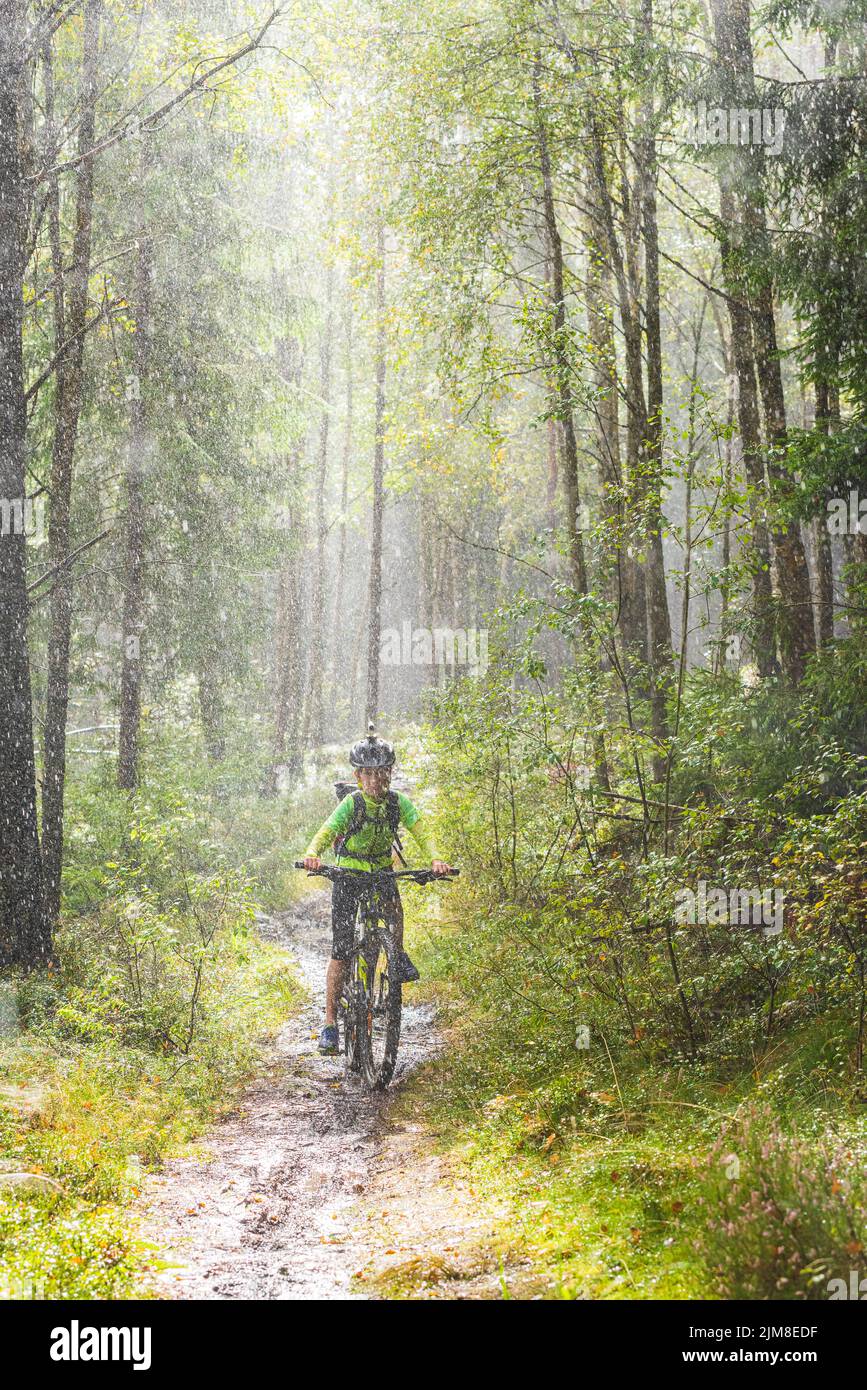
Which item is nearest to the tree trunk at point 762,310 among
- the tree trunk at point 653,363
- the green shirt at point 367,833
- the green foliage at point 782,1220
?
the tree trunk at point 653,363

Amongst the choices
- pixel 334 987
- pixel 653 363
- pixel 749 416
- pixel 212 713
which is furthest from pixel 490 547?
pixel 212 713

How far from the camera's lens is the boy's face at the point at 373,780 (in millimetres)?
7336

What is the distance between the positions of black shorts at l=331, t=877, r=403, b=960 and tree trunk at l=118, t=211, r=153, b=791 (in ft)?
26.6

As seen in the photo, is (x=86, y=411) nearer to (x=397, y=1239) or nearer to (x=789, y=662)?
(x=789, y=662)

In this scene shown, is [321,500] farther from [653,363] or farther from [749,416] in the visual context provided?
[749,416]

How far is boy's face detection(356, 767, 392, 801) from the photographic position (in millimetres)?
7336

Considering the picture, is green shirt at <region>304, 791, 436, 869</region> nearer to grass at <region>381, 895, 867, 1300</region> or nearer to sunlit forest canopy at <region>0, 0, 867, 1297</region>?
sunlit forest canopy at <region>0, 0, 867, 1297</region>

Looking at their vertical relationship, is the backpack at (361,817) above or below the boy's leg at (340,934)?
above

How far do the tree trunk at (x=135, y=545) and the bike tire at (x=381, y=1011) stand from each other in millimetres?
8454

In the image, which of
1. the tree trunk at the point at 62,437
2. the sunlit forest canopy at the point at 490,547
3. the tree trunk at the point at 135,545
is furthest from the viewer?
the tree trunk at the point at 135,545

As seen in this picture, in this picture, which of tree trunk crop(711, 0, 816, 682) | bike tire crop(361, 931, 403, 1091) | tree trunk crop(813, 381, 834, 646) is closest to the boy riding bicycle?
bike tire crop(361, 931, 403, 1091)

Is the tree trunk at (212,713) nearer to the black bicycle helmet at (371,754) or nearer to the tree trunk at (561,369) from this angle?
the tree trunk at (561,369)
